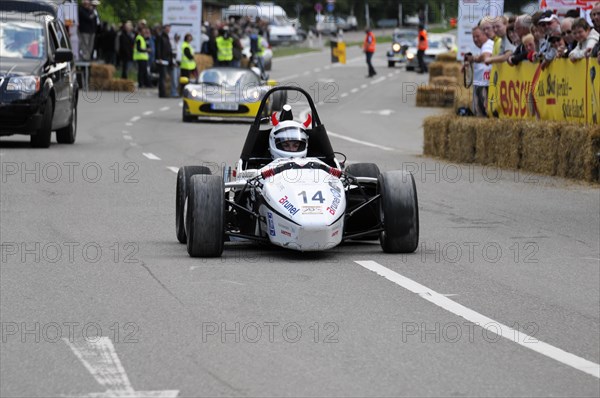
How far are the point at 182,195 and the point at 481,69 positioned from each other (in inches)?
450

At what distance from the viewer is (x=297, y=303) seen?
8.91m

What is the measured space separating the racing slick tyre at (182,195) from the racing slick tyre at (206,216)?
0.81 metres

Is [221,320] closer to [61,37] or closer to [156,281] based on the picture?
[156,281]

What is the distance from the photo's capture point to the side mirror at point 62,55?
21781 millimetres

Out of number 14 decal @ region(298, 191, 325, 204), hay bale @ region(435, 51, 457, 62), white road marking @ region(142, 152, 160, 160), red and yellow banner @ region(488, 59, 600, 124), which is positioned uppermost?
red and yellow banner @ region(488, 59, 600, 124)

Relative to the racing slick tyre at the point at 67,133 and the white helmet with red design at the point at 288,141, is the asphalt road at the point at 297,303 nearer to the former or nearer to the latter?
the white helmet with red design at the point at 288,141

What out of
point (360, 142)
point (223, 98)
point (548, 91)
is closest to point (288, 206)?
point (548, 91)

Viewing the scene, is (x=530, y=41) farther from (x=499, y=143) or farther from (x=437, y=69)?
(x=437, y=69)

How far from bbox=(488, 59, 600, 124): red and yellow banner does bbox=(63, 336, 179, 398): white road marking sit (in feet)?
37.9

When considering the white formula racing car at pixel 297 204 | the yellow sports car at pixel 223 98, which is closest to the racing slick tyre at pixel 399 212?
the white formula racing car at pixel 297 204

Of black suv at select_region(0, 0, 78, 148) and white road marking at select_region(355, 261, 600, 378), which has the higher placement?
black suv at select_region(0, 0, 78, 148)

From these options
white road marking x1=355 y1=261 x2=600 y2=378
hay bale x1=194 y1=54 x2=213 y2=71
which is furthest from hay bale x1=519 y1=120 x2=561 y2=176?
hay bale x1=194 y1=54 x2=213 y2=71

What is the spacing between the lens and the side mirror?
2178 centimetres

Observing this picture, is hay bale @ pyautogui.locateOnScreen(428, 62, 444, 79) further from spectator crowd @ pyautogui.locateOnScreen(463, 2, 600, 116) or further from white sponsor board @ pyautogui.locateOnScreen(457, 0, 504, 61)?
spectator crowd @ pyautogui.locateOnScreen(463, 2, 600, 116)
